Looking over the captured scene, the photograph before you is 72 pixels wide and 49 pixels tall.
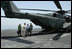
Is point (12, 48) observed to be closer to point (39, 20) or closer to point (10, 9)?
point (10, 9)

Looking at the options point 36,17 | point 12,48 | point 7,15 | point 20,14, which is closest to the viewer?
point 12,48

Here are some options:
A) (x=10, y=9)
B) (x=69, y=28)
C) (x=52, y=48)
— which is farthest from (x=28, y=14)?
(x=52, y=48)

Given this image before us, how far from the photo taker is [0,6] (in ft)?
73.5

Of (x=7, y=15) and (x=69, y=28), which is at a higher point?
(x=7, y=15)

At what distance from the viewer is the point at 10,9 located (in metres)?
24.8

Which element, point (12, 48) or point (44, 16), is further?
point (44, 16)

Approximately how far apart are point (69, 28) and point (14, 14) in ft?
32.0

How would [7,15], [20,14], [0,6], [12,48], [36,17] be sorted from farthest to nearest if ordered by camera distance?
[36,17] → [20,14] → [7,15] → [0,6] → [12,48]

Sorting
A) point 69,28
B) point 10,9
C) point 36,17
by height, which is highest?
point 10,9

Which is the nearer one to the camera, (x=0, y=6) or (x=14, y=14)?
(x=0, y=6)

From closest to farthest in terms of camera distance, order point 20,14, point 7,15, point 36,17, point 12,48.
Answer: point 12,48 < point 7,15 < point 20,14 < point 36,17

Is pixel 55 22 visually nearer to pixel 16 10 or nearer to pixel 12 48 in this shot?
pixel 16 10

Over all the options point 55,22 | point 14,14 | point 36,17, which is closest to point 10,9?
point 14,14

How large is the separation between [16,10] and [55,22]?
718 centimetres
